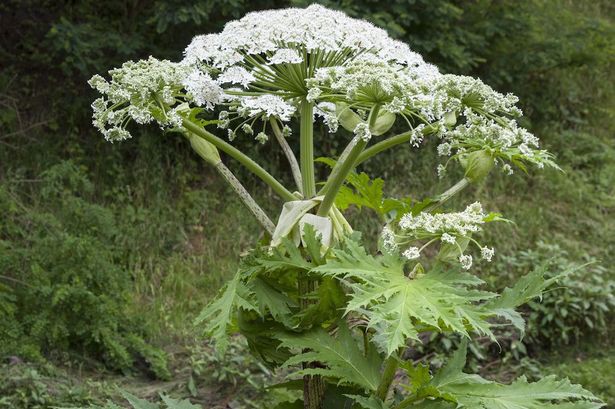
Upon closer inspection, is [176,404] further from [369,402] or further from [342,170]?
[342,170]

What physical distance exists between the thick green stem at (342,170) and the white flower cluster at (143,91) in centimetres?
40

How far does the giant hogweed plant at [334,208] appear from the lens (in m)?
1.95

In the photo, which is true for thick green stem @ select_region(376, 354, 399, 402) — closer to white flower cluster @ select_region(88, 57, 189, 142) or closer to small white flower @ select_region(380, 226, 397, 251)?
small white flower @ select_region(380, 226, 397, 251)

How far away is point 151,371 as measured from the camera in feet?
18.6

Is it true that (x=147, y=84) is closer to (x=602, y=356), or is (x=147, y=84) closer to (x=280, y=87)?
(x=280, y=87)

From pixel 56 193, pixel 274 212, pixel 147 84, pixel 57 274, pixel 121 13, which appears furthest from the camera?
pixel 121 13

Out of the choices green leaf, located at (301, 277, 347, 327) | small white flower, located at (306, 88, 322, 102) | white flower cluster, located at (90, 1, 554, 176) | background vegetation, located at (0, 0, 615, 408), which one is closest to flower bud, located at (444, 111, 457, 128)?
white flower cluster, located at (90, 1, 554, 176)

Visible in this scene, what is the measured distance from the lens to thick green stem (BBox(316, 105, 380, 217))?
2.02 m

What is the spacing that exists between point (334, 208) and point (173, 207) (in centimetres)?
531

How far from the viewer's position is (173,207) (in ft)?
24.4

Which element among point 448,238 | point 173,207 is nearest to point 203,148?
point 448,238

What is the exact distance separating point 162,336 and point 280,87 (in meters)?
4.22

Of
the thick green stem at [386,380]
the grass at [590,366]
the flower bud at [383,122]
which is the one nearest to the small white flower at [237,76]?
the flower bud at [383,122]

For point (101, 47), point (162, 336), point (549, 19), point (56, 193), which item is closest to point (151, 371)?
point (162, 336)
